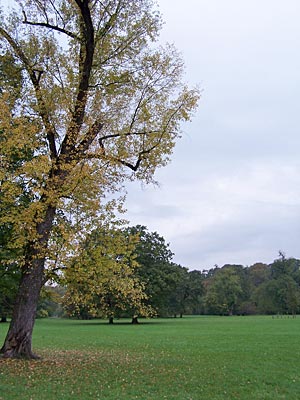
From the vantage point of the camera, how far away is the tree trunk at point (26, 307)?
13.6 m

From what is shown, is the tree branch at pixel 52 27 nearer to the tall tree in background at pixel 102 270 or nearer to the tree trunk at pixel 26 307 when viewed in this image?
the tree trunk at pixel 26 307

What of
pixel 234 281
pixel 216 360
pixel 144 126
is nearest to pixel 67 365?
pixel 216 360

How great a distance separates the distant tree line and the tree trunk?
82 cm

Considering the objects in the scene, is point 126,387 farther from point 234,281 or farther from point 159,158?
point 234,281

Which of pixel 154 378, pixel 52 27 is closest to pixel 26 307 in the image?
pixel 154 378

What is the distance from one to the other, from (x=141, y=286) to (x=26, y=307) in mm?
3794

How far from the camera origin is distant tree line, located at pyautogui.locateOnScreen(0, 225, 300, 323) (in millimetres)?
13688

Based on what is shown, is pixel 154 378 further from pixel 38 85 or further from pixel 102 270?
pixel 38 85

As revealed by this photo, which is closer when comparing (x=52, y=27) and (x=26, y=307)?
(x=26, y=307)

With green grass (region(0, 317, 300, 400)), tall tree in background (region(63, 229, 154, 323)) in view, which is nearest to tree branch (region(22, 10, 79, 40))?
tall tree in background (region(63, 229, 154, 323))

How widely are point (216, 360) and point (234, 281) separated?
286ft

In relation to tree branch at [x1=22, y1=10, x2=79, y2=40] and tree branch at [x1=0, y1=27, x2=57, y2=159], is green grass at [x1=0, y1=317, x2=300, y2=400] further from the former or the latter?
tree branch at [x1=22, y1=10, x2=79, y2=40]

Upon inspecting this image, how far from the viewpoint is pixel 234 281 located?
99.9 m

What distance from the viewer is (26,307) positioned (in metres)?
13.7
